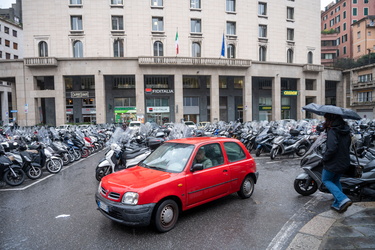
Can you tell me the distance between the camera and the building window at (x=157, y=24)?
32250 mm

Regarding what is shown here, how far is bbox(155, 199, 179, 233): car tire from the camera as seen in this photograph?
3.62 metres

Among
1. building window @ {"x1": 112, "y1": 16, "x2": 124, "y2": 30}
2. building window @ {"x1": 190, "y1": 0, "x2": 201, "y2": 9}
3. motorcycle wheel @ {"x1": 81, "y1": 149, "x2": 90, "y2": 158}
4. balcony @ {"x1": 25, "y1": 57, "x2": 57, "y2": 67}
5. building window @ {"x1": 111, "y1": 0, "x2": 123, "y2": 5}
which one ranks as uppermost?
building window @ {"x1": 190, "y1": 0, "x2": 201, "y2": 9}

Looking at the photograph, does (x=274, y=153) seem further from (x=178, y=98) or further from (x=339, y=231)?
(x=178, y=98)

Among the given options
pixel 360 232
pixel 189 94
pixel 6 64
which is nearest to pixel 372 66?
pixel 189 94

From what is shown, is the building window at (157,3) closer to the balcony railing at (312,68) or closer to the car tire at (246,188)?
the balcony railing at (312,68)

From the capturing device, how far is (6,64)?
98.7ft

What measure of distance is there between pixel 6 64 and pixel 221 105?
3036cm

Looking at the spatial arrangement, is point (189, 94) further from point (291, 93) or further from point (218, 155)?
point (218, 155)

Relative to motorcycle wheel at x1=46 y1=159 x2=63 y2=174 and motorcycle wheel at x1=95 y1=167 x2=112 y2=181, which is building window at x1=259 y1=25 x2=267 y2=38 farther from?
motorcycle wheel at x1=95 y1=167 x2=112 y2=181

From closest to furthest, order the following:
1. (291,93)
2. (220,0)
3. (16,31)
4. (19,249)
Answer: (19,249) < (220,0) < (291,93) < (16,31)

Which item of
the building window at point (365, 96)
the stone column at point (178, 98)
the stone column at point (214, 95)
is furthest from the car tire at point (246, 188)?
the building window at point (365, 96)

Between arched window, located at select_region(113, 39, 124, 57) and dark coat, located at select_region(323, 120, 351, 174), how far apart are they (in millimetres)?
31650

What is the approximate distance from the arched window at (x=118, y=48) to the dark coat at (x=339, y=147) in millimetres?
31650

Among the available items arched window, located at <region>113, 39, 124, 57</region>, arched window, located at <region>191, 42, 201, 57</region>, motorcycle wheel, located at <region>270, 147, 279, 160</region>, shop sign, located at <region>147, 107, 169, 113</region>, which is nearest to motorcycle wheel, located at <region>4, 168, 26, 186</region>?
motorcycle wheel, located at <region>270, 147, 279, 160</region>
